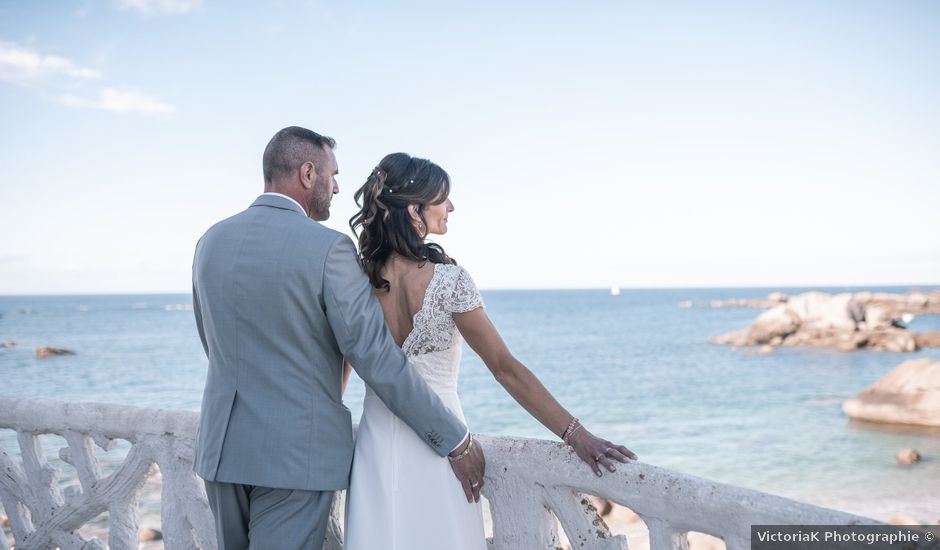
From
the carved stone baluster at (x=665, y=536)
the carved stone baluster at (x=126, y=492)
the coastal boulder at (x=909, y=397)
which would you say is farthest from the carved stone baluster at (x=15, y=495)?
the coastal boulder at (x=909, y=397)

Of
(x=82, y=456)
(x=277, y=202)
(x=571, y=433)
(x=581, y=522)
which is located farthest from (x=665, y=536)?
(x=82, y=456)

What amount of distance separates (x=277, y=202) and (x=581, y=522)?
1336 millimetres

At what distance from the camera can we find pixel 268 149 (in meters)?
2.20

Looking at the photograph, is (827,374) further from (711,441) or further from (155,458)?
(155,458)

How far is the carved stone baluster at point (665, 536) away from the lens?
192cm

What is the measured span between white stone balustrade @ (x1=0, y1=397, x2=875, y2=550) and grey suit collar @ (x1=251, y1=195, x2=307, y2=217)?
972 mm

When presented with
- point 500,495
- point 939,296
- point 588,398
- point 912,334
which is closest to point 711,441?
point 588,398

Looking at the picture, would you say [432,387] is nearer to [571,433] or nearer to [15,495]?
[571,433]

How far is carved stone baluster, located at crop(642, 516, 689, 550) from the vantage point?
6.29 ft

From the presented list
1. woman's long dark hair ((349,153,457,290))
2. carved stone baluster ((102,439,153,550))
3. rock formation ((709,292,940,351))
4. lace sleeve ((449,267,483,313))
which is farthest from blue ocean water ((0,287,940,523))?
carved stone baluster ((102,439,153,550))

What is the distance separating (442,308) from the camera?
7.12 feet

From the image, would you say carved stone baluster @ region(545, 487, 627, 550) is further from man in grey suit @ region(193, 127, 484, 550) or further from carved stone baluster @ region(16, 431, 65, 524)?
carved stone baluster @ region(16, 431, 65, 524)

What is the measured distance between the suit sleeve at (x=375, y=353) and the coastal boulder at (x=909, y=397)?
710 inches

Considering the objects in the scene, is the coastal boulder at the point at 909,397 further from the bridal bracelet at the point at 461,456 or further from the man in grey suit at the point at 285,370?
the man in grey suit at the point at 285,370
